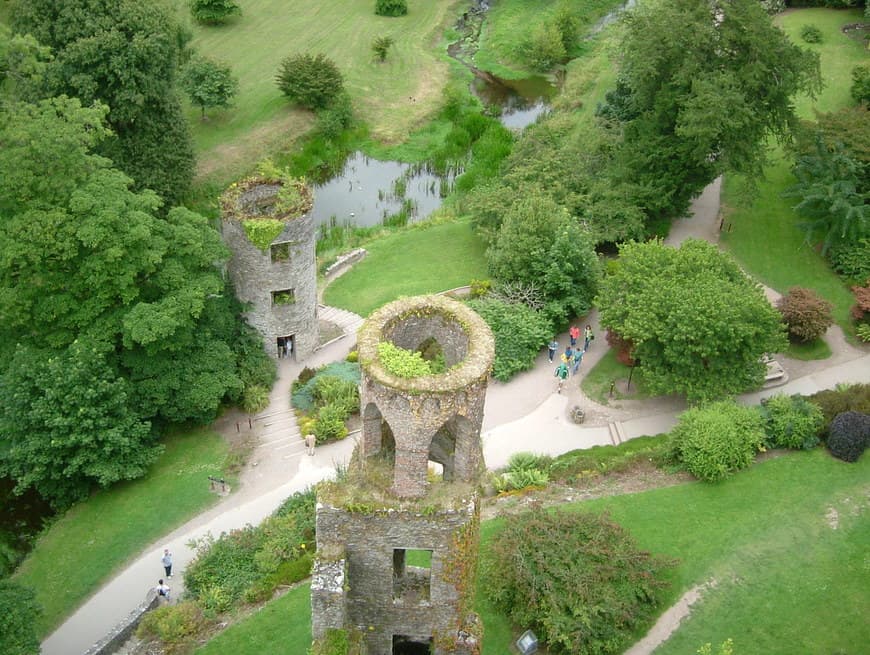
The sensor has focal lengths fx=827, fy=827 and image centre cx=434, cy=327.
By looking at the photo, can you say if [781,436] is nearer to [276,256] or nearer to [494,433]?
[494,433]

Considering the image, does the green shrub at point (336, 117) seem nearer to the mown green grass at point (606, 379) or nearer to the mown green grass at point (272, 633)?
the mown green grass at point (606, 379)

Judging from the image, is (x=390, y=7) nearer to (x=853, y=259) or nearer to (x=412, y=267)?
(x=412, y=267)

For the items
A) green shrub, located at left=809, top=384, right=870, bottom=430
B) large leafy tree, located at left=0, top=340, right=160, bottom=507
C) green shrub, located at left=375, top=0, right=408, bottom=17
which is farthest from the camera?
green shrub, located at left=375, top=0, right=408, bottom=17

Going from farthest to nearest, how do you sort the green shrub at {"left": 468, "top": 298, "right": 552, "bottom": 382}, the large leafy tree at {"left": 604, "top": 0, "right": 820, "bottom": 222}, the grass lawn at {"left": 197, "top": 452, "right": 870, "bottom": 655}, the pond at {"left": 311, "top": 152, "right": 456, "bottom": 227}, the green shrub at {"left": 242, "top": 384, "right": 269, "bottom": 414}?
the pond at {"left": 311, "top": 152, "right": 456, "bottom": 227}
the large leafy tree at {"left": 604, "top": 0, "right": 820, "bottom": 222}
the green shrub at {"left": 468, "top": 298, "right": 552, "bottom": 382}
the green shrub at {"left": 242, "top": 384, "right": 269, "bottom": 414}
the grass lawn at {"left": 197, "top": 452, "right": 870, "bottom": 655}

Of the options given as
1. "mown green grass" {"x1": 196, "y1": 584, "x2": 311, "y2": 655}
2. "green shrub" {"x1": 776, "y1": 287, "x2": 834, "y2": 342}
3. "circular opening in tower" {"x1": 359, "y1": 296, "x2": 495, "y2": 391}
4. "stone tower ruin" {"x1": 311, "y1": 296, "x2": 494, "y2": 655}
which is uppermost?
"circular opening in tower" {"x1": 359, "y1": 296, "x2": 495, "y2": 391}

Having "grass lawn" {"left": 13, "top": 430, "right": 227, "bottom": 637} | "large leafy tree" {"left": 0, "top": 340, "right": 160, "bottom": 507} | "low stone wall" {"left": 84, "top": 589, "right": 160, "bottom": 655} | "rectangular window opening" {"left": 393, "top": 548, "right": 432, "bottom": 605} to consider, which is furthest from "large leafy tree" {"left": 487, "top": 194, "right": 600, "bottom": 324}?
"low stone wall" {"left": 84, "top": 589, "right": 160, "bottom": 655}

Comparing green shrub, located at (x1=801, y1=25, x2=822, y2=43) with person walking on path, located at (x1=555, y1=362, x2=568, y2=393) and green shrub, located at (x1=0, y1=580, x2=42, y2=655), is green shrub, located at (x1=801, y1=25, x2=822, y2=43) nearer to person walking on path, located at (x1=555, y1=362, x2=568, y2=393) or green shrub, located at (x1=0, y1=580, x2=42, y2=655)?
person walking on path, located at (x1=555, y1=362, x2=568, y2=393)

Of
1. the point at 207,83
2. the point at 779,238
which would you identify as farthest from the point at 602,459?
the point at 207,83
